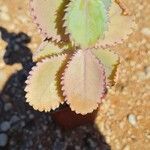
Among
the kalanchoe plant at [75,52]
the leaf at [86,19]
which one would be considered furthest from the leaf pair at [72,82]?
the leaf at [86,19]

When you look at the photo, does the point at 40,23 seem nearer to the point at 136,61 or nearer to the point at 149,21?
the point at 136,61

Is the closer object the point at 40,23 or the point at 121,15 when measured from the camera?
the point at 40,23

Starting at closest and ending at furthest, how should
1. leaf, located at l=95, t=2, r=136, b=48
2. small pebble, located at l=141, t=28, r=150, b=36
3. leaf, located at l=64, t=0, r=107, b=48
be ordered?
leaf, located at l=64, t=0, r=107, b=48
leaf, located at l=95, t=2, r=136, b=48
small pebble, located at l=141, t=28, r=150, b=36

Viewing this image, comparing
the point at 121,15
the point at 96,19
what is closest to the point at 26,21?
the point at 121,15

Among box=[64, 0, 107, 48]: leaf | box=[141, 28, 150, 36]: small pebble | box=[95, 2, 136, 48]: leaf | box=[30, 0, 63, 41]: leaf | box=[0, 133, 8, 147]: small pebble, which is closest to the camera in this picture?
box=[64, 0, 107, 48]: leaf

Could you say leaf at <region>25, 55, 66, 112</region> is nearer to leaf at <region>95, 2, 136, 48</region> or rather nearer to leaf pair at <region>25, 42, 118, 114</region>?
leaf pair at <region>25, 42, 118, 114</region>

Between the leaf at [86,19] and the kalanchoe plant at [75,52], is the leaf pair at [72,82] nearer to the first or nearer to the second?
the kalanchoe plant at [75,52]

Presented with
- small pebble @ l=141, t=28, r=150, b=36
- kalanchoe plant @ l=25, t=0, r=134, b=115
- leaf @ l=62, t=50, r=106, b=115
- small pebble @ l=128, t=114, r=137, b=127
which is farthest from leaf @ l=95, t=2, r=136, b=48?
small pebble @ l=141, t=28, r=150, b=36
